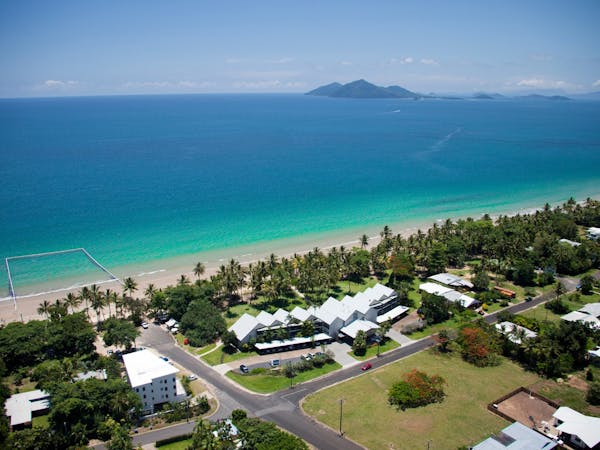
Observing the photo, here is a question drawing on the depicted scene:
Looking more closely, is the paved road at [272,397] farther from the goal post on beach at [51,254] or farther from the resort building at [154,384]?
the goal post on beach at [51,254]

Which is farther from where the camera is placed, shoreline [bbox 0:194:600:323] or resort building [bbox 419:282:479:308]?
shoreline [bbox 0:194:600:323]

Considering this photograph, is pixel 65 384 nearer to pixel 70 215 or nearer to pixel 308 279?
pixel 308 279

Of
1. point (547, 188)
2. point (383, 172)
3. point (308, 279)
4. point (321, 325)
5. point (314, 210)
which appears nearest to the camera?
point (321, 325)

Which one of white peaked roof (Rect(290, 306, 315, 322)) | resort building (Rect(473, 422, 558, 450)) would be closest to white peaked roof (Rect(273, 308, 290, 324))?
white peaked roof (Rect(290, 306, 315, 322))

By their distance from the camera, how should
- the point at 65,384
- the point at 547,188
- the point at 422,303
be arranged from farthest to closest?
the point at 547,188, the point at 422,303, the point at 65,384

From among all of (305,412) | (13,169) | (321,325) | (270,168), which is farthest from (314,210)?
(13,169)

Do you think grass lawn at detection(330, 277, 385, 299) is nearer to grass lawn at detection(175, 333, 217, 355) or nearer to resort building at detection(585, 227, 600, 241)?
grass lawn at detection(175, 333, 217, 355)
